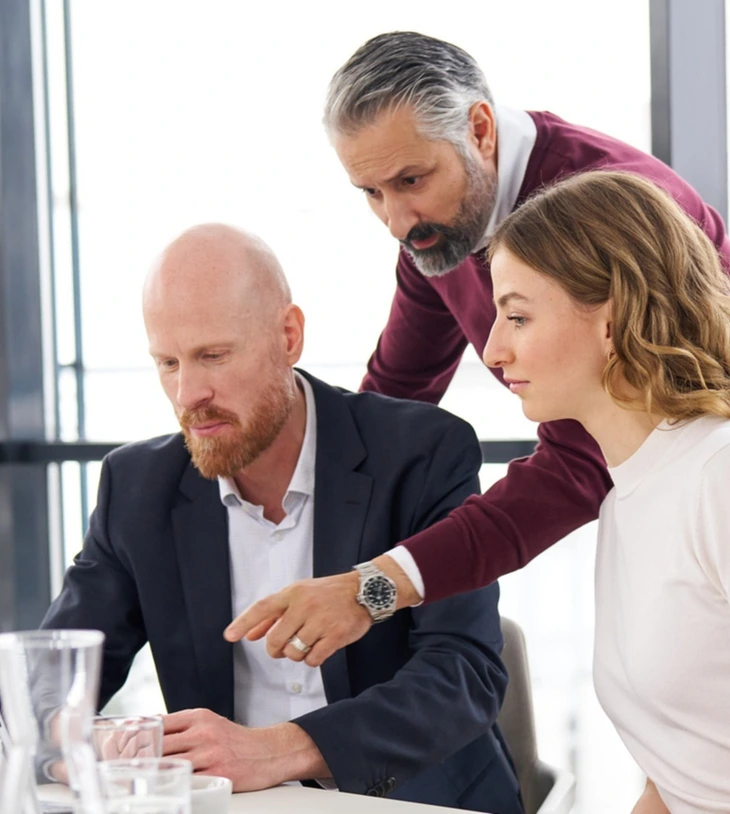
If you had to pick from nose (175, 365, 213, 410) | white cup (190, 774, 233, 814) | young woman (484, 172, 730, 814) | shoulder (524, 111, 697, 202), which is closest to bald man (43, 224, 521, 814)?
nose (175, 365, 213, 410)

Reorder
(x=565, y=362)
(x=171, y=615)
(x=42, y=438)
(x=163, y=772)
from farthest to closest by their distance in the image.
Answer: (x=42, y=438), (x=171, y=615), (x=565, y=362), (x=163, y=772)

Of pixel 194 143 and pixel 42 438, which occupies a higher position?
pixel 194 143

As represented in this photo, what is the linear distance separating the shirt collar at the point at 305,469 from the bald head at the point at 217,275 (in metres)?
0.19

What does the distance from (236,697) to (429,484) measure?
483 millimetres

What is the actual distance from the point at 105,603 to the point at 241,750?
0.59 metres

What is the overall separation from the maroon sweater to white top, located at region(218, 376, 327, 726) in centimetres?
29

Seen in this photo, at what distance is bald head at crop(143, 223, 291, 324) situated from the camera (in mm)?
1960

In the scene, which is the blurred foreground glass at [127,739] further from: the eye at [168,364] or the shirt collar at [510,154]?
the shirt collar at [510,154]

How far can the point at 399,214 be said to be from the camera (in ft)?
6.74

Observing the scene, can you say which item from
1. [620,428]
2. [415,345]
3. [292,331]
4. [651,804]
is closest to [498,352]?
[620,428]

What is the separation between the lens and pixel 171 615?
1.95 m

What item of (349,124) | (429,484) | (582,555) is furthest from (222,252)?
(582,555)

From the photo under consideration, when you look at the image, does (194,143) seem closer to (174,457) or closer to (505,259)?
(174,457)

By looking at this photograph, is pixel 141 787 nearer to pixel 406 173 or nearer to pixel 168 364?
pixel 168 364
